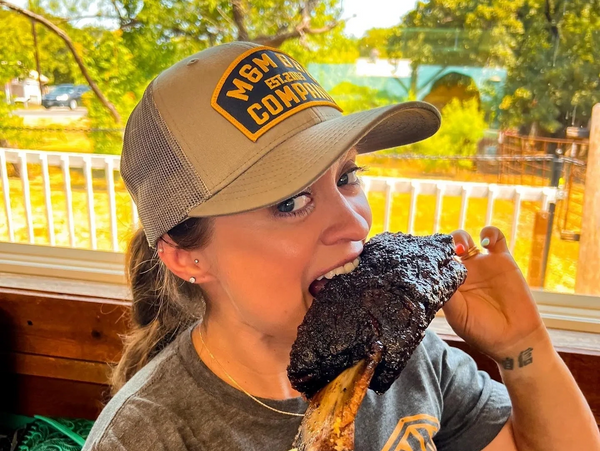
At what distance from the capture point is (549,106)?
1.55 m

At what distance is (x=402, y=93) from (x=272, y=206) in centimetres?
102

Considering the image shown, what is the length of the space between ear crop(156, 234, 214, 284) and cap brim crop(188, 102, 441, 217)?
4.9 inches

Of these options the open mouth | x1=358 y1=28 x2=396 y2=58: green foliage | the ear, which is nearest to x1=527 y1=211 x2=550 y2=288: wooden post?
x1=358 y1=28 x2=396 y2=58: green foliage

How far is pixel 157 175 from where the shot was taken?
0.81 meters

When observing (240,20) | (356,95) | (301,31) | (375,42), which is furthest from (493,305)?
(240,20)

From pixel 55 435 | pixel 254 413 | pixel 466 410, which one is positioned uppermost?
pixel 254 413

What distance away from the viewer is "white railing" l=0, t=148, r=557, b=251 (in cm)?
174

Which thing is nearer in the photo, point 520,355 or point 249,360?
point 249,360

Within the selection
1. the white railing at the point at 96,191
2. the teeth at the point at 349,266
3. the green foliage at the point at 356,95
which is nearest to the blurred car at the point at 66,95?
the white railing at the point at 96,191

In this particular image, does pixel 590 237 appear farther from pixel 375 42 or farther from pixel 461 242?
pixel 375 42

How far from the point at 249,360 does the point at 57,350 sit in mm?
914

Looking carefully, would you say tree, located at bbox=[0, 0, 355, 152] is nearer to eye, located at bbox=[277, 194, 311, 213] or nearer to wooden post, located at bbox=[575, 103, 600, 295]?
wooden post, located at bbox=[575, 103, 600, 295]

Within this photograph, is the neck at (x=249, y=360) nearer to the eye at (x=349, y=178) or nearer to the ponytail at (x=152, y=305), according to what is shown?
the ponytail at (x=152, y=305)

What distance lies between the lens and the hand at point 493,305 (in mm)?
1107
